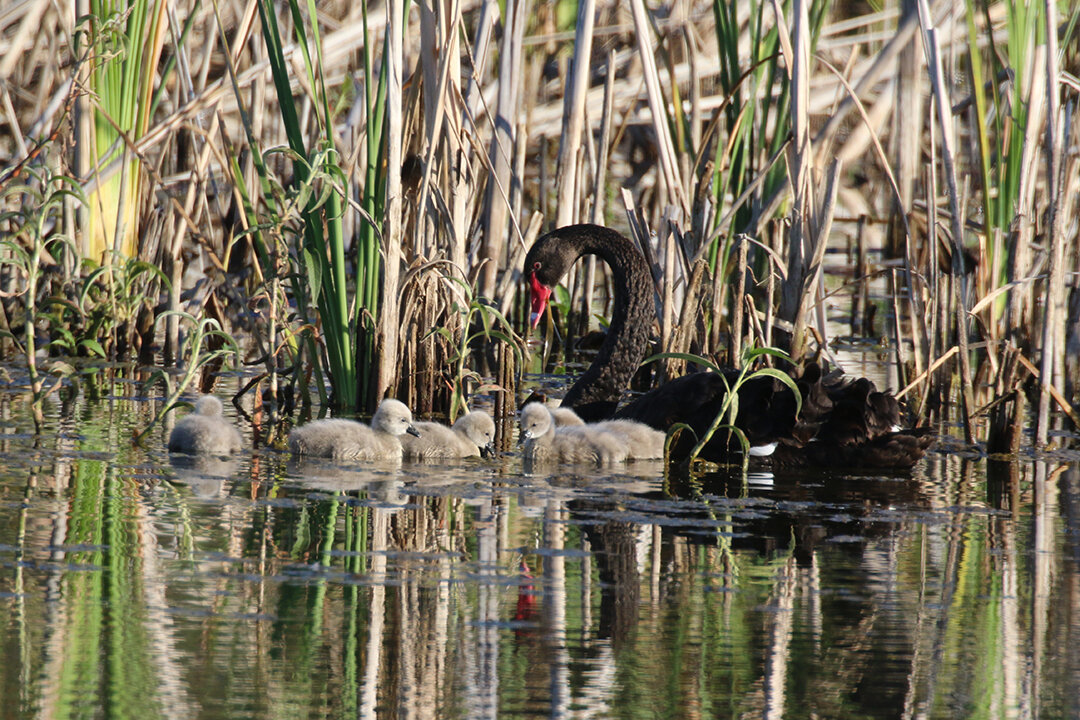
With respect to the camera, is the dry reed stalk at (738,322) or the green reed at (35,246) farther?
the dry reed stalk at (738,322)

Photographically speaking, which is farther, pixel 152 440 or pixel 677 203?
pixel 677 203

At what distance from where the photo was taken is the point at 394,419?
19.8ft

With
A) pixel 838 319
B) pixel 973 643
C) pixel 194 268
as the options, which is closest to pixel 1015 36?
pixel 838 319

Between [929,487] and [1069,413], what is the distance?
1.54 meters

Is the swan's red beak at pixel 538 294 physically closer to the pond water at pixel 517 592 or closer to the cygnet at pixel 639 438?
the cygnet at pixel 639 438

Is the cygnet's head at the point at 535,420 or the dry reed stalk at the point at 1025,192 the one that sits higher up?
the dry reed stalk at the point at 1025,192

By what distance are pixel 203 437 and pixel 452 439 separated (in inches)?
40.4

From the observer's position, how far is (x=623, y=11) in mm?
12812

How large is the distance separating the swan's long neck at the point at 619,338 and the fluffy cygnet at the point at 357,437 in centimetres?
160

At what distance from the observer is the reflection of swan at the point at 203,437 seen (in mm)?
5977

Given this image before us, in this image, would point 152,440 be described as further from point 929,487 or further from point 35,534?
point 929,487

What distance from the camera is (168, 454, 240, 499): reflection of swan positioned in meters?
5.39

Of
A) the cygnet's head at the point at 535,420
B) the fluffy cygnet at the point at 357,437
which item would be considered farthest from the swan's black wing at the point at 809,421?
the fluffy cygnet at the point at 357,437

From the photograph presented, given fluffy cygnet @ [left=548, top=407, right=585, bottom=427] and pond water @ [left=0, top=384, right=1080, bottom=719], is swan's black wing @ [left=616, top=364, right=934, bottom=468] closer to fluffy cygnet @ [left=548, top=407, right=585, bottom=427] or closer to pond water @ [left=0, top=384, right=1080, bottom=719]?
pond water @ [left=0, top=384, right=1080, bottom=719]
